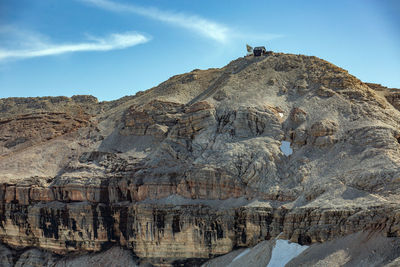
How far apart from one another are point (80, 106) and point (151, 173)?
31706 millimetres

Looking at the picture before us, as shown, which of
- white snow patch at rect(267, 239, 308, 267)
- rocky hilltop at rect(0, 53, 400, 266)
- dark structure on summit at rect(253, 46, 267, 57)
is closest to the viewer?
white snow patch at rect(267, 239, 308, 267)

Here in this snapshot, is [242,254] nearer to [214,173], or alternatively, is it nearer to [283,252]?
[283,252]

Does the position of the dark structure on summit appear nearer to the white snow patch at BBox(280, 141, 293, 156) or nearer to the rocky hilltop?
the rocky hilltop

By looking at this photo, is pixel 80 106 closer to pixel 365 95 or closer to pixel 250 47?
pixel 250 47

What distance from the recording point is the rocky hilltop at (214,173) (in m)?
43.3

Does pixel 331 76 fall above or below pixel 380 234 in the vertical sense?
above

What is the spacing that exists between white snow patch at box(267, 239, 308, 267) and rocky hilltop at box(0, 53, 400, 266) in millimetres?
699

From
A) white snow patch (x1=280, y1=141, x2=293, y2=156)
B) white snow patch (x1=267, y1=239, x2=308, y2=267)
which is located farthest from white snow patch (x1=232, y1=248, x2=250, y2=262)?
white snow patch (x1=280, y1=141, x2=293, y2=156)

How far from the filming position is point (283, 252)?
4172 centimetres

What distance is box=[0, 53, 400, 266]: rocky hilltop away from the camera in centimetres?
4331

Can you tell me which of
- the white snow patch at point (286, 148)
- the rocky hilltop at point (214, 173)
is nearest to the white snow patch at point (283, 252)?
the rocky hilltop at point (214, 173)

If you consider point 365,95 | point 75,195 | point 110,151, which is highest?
point 365,95

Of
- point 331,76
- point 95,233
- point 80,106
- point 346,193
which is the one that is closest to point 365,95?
point 331,76

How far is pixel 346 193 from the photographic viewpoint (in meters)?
41.7
